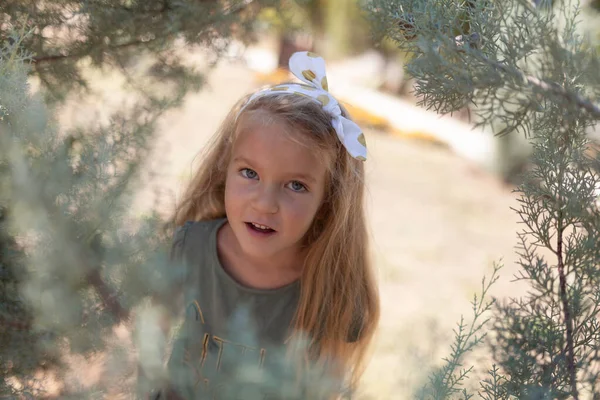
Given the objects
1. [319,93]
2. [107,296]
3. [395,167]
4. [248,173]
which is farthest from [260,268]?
[395,167]

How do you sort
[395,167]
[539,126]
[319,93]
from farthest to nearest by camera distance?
1. [395,167]
2. [319,93]
3. [539,126]

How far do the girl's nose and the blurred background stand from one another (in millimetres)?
201

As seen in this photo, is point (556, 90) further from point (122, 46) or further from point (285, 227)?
point (122, 46)

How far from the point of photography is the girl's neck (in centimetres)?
177

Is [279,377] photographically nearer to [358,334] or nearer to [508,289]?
[358,334]

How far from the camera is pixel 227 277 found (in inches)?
70.2

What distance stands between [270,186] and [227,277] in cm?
39

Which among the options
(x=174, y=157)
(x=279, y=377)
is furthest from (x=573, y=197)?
(x=174, y=157)

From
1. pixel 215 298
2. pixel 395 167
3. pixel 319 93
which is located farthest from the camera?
pixel 395 167

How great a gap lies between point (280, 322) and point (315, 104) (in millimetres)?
568

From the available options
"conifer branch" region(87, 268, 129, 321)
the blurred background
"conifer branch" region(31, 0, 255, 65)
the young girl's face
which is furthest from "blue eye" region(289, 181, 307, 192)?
"conifer branch" region(87, 268, 129, 321)

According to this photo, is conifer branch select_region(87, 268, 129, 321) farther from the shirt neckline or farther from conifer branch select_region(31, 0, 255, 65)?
the shirt neckline

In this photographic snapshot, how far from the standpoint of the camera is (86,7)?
1.38 m

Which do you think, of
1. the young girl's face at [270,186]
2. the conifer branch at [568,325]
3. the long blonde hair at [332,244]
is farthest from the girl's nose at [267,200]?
the conifer branch at [568,325]
